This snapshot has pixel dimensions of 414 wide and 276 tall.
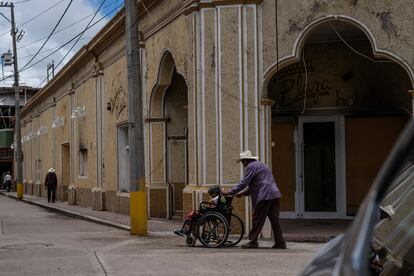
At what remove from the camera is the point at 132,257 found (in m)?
9.91

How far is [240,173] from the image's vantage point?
41.9ft

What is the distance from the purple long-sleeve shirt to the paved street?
894 mm

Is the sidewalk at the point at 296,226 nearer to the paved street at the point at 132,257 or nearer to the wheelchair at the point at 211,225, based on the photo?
the paved street at the point at 132,257

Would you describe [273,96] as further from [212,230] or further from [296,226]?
[212,230]

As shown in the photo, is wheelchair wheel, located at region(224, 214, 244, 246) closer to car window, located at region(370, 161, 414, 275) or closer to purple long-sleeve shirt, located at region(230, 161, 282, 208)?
purple long-sleeve shirt, located at region(230, 161, 282, 208)

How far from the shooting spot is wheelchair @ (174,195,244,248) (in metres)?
10.8

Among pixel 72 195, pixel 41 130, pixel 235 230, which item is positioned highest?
pixel 41 130

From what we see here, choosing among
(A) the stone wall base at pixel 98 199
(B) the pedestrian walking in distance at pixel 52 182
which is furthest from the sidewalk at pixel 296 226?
(B) the pedestrian walking in distance at pixel 52 182

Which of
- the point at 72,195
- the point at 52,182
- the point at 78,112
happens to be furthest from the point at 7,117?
the point at 78,112

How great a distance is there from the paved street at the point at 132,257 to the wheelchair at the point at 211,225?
0.20 metres

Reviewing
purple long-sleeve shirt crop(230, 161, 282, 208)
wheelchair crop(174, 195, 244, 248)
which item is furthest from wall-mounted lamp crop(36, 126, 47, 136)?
purple long-sleeve shirt crop(230, 161, 282, 208)

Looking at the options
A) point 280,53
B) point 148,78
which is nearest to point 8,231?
point 148,78

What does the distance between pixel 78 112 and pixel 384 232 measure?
25.0 m

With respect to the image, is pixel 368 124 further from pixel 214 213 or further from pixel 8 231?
pixel 8 231
